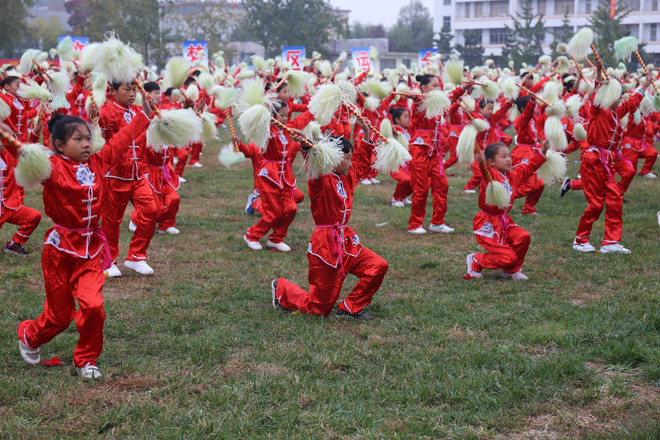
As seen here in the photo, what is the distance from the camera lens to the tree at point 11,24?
41500 millimetres

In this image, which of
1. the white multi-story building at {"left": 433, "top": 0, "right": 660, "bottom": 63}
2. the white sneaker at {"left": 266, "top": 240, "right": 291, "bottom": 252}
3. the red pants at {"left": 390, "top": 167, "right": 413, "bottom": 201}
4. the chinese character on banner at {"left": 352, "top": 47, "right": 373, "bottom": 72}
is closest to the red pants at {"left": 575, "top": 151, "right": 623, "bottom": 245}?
the red pants at {"left": 390, "top": 167, "right": 413, "bottom": 201}

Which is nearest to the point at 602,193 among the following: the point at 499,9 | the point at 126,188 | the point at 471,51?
the point at 126,188

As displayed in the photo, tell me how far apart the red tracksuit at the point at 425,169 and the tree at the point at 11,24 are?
39276 mm

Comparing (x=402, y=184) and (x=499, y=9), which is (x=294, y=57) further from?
(x=499, y=9)

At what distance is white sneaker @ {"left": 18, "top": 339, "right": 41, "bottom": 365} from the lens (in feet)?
14.8

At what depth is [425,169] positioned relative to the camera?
30.2 ft

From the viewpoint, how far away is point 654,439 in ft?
11.2

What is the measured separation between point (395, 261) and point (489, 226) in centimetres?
120

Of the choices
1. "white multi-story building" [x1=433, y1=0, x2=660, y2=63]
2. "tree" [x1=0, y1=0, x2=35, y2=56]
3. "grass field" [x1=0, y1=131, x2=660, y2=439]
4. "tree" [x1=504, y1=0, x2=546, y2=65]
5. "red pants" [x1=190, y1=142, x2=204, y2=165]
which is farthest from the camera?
"white multi-story building" [x1=433, y1=0, x2=660, y2=63]

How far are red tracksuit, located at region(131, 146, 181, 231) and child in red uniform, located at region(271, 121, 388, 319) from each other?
2.99 meters

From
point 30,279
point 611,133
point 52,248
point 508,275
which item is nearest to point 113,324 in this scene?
point 52,248

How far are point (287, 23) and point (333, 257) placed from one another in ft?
156

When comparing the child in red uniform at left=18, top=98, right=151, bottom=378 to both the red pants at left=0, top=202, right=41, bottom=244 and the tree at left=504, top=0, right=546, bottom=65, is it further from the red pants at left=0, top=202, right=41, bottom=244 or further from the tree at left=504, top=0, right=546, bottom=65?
the tree at left=504, top=0, right=546, bottom=65

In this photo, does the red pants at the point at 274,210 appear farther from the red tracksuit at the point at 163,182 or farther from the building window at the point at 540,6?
the building window at the point at 540,6
